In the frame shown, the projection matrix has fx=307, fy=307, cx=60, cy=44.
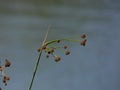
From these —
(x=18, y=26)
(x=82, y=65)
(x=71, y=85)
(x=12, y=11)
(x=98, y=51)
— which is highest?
(x=12, y=11)

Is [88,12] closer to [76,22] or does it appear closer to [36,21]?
[76,22]

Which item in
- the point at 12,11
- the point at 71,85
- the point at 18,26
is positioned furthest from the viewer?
the point at 12,11

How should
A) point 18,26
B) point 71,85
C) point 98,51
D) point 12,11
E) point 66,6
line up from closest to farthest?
1. point 71,85
2. point 98,51
3. point 18,26
4. point 12,11
5. point 66,6

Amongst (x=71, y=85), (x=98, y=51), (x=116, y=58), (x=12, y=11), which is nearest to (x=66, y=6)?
(x=12, y=11)

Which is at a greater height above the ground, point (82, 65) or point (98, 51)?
point (98, 51)

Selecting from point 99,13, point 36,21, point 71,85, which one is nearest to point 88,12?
point 99,13

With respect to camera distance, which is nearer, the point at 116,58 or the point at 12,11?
the point at 116,58

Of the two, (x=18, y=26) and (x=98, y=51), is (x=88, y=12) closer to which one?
(x=18, y=26)
